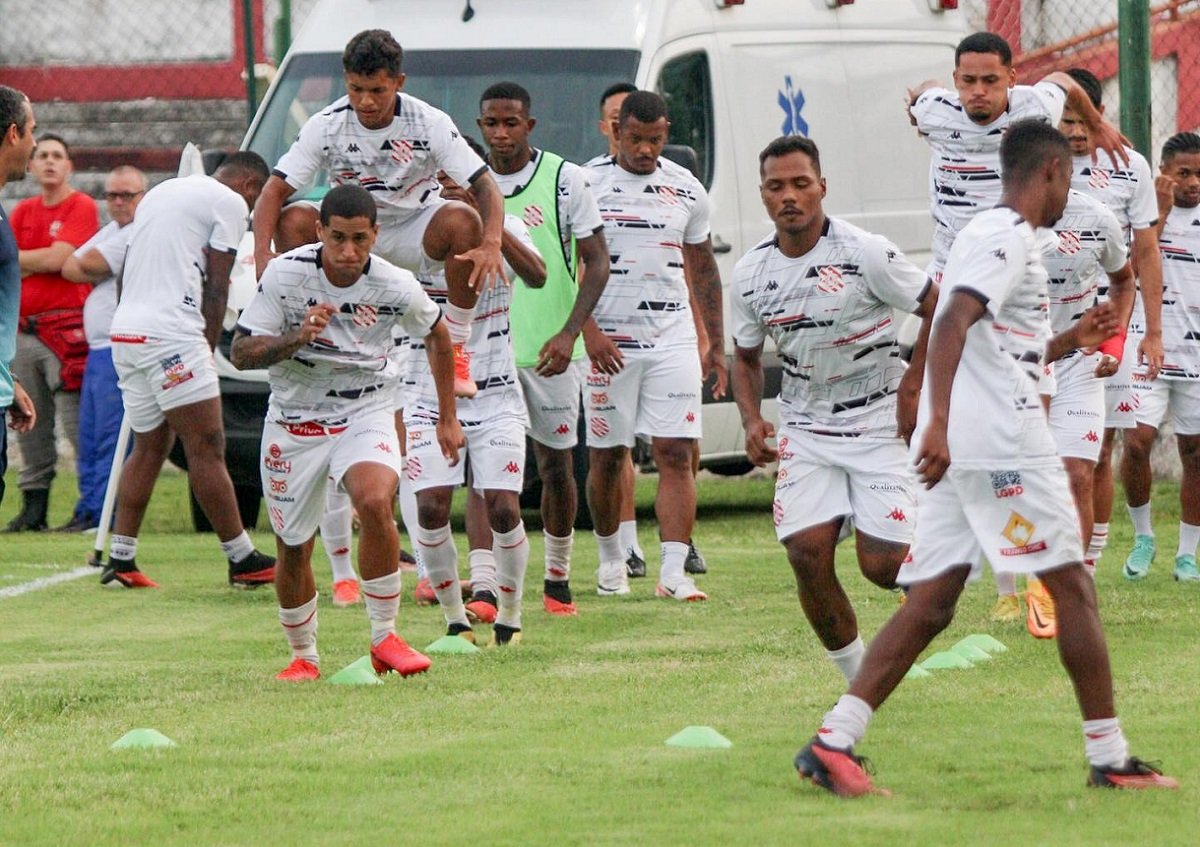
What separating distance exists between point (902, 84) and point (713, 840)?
9671 mm

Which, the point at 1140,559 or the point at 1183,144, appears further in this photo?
the point at 1183,144

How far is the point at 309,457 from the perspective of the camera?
791cm

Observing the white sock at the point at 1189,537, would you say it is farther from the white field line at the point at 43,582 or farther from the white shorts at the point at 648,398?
the white field line at the point at 43,582

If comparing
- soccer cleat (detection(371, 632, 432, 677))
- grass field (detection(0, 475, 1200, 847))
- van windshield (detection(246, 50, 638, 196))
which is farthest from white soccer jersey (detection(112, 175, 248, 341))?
soccer cleat (detection(371, 632, 432, 677))

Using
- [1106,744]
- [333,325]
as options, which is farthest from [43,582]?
[1106,744]

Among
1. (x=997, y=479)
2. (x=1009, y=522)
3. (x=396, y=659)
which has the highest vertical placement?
(x=997, y=479)

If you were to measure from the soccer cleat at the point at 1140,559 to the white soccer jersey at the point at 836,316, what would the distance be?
13.7 ft

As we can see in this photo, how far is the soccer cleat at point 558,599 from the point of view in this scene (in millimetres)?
9945

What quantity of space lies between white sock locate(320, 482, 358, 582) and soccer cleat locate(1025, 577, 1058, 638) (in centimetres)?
303

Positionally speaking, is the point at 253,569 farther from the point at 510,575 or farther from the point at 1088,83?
the point at 1088,83

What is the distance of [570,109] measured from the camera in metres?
12.8

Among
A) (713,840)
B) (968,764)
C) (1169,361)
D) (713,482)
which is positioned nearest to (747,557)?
(1169,361)

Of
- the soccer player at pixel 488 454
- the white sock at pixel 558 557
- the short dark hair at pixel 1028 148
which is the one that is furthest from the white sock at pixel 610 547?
the short dark hair at pixel 1028 148

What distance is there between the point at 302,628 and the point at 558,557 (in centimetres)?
208
